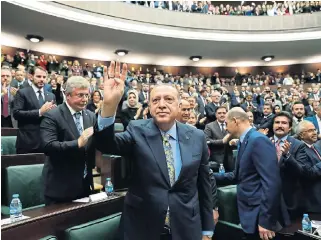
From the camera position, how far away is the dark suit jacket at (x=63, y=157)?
1308 millimetres

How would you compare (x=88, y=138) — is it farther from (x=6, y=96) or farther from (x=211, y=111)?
(x=211, y=111)

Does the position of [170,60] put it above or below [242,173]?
above

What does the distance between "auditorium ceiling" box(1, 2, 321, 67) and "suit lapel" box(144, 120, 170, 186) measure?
529cm

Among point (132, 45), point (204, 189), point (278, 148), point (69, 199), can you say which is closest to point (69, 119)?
point (69, 199)

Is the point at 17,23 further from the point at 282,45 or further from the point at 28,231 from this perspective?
the point at 282,45

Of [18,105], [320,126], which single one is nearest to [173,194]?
[18,105]

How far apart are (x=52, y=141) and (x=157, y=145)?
0.52 metres

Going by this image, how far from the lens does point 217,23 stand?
863 cm

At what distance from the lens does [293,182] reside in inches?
75.0

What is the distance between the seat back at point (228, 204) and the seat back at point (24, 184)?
40.5 inches

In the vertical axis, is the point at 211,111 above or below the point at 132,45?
below

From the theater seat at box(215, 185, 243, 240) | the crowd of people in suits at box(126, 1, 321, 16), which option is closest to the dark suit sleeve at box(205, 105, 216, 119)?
the theater seat at box(215, 185, 243, 240)

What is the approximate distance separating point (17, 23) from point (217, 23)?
5016 millimetres

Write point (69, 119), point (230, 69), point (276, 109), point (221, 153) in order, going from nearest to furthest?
point (69, 119), point (221, 153), point (276, 109), point (230, 69)
